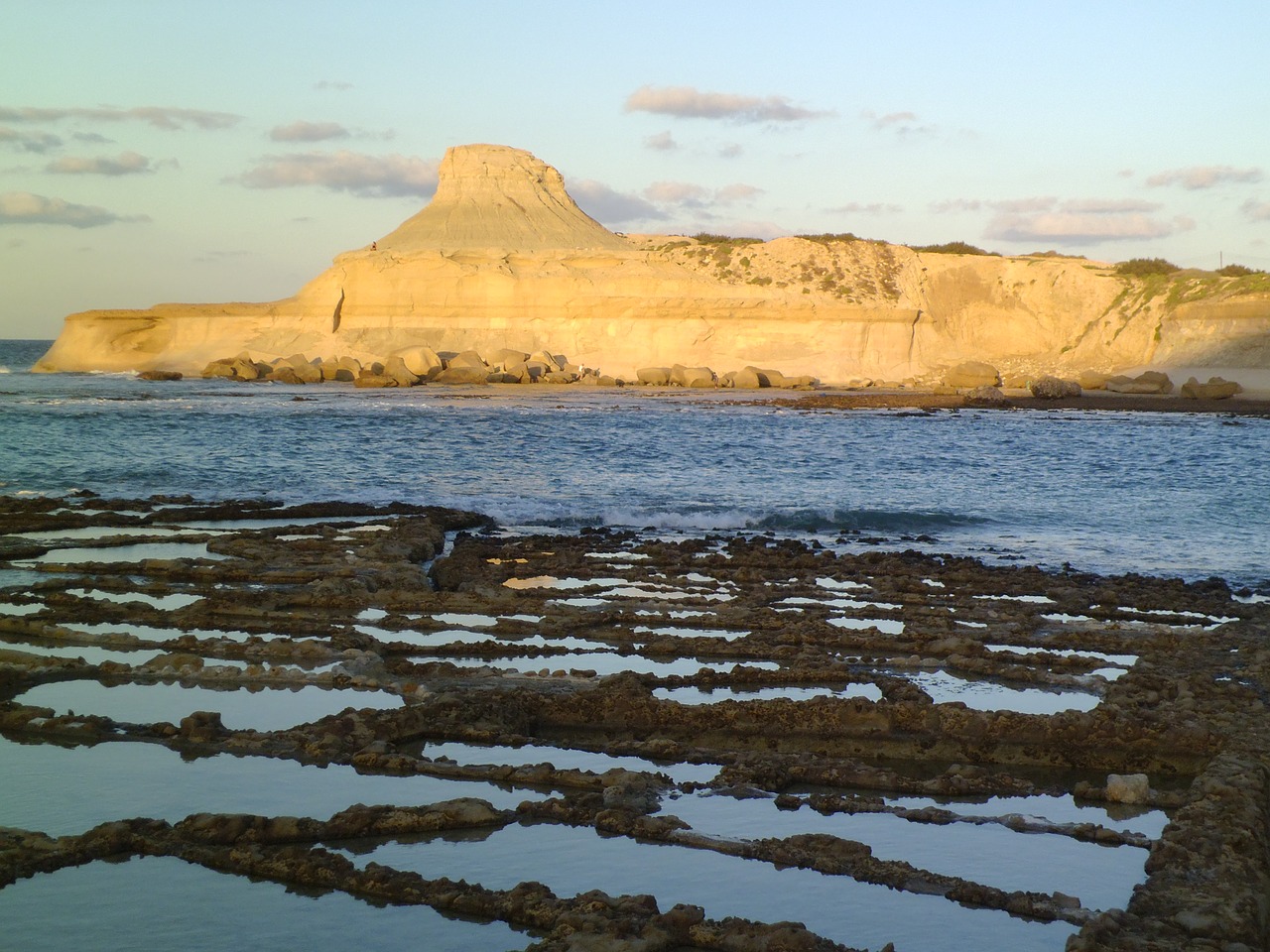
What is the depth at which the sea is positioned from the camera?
14.6 feet

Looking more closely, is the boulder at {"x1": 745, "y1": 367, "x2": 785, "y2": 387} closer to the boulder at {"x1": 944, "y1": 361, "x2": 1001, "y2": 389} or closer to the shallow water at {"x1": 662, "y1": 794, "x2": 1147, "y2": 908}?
the boulder at {"x1": 944, "y1": 361, "x2": 1001, "y2": 389}

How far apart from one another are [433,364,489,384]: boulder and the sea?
6682 mm

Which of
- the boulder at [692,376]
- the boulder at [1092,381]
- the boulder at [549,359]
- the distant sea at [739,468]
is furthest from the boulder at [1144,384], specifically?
the boulder at [549,359]

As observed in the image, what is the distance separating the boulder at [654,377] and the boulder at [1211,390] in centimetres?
2374

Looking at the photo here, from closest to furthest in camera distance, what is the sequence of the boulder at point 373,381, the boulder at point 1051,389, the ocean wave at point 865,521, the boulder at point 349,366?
the ocean wave at point 865,521, the boulder at point 1051,389, the boulder at point 373,381, the boulder at point 349,366

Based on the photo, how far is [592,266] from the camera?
206ft

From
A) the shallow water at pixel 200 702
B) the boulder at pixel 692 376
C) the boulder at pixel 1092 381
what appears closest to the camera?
the shallow water at pixel 200 702

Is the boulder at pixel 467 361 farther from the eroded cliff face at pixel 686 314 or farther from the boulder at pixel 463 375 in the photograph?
the eroded cliff face at pixel 686 314

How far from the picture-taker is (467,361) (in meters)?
58.3

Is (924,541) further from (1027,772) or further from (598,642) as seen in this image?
(1027,772)

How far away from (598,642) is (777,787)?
10.5 feet

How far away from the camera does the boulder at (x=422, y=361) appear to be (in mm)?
57812

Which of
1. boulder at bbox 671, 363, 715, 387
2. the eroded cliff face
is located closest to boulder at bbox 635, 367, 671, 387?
boulder at bbox 671, 363, 715, 387

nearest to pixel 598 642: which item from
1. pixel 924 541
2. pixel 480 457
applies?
pixel 924 541
